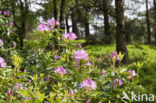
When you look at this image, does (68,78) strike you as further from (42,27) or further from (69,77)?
(42,27)

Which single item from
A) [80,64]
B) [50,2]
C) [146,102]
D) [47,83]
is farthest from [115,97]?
[50,2]

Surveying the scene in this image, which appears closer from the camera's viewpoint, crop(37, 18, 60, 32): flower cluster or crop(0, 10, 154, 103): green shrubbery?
crop(0, 10, 154, 103): green shrubbery

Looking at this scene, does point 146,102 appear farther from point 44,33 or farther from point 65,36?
point 44,33

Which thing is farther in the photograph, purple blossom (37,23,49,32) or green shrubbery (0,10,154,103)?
purple blossom (37,23,49,32)

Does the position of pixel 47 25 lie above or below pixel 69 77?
above

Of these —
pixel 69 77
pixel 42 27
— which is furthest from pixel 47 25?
pixel 69 77

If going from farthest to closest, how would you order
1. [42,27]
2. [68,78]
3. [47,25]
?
[47,25] < [42,27] < [68,78]

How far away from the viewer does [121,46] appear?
21.6 ft

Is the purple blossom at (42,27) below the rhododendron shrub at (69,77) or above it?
above

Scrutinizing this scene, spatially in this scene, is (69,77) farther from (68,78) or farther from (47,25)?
(47,25)

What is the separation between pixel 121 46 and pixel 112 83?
4.73 metres

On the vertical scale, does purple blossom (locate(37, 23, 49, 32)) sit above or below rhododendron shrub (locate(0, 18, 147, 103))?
above

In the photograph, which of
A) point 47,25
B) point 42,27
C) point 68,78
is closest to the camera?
Result: point 68,78

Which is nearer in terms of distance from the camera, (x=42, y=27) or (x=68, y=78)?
Result: (x=68, y=78)
